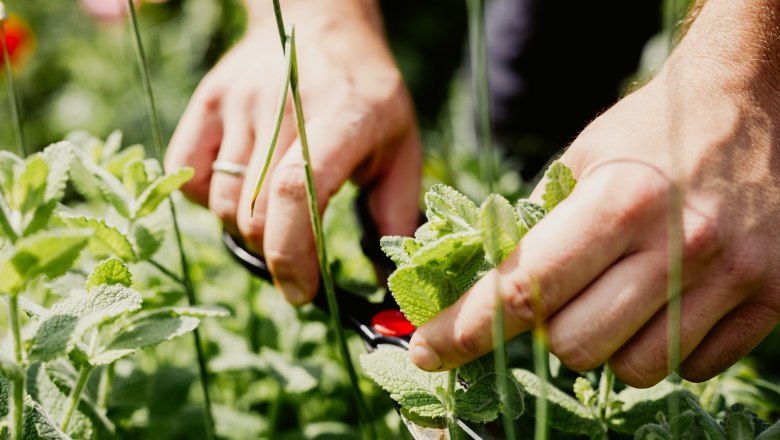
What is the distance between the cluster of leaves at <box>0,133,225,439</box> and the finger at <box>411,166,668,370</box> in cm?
21

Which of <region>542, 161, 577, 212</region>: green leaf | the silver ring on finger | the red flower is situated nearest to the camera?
<region>542, 161, 577, 212</region>: green leaf

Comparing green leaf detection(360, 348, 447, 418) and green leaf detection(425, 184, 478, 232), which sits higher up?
green leaf detection(425, 184, 478, 232)

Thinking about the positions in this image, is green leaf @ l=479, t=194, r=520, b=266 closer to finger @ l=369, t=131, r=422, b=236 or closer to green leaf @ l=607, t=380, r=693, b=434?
green leaf @ l=607, t=380, r=693, b=434

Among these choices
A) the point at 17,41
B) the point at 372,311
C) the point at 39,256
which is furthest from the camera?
the point at 17,41

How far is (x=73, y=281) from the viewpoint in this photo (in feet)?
2.54

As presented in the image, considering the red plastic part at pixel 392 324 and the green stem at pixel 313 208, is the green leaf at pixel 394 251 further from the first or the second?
the red plastic part at pixel 392 324

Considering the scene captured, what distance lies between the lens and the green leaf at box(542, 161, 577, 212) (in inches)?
23.2

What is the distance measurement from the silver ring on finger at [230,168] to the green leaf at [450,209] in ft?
1.25

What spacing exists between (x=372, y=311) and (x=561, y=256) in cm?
31

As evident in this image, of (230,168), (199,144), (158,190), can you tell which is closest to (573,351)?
(158,190)

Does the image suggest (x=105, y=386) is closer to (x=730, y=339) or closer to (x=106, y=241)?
(x=106, y=241)

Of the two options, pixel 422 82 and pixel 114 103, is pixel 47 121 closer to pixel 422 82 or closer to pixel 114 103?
pixel 114 103

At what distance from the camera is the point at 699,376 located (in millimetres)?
658

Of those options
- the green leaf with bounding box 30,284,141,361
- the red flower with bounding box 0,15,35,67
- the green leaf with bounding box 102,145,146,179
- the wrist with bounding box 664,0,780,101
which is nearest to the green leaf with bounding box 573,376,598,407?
the wrist with bounding box 664,0,780,101
